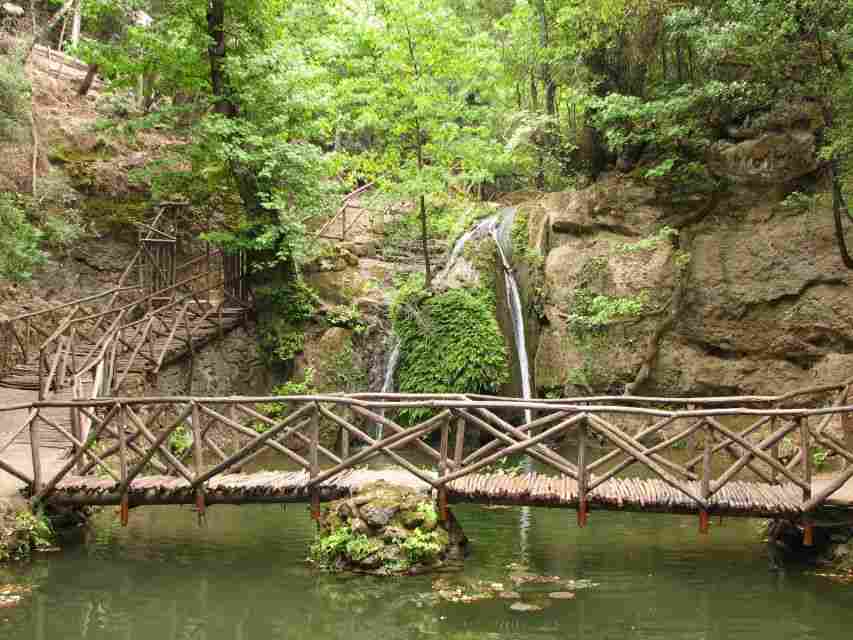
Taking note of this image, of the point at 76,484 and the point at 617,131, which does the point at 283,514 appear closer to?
the point at 76,484

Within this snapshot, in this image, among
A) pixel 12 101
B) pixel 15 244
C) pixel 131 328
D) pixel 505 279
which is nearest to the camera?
pixel 15 244

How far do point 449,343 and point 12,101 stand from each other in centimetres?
995

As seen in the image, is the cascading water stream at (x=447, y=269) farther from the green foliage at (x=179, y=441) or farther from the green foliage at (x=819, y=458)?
the green foliage at (x=819, y=458)

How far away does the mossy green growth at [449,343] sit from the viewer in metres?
15.4

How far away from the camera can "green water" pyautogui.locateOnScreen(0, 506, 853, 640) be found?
249 inches

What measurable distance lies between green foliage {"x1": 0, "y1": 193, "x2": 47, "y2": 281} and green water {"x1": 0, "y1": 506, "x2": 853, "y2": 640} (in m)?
6.16

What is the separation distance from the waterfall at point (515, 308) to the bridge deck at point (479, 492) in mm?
7069

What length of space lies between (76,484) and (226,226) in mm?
13075

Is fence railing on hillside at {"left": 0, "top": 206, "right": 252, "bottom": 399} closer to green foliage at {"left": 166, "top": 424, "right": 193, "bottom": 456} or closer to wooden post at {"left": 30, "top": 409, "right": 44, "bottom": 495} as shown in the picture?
green foliage at {"left": 166, "top": 424, "right": 193, "bottom": 456}

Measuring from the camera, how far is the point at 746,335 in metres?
14.6

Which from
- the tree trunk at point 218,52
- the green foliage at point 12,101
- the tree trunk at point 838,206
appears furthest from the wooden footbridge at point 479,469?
the tree trunk at point 218,52

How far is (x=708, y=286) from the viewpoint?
15.0 meters

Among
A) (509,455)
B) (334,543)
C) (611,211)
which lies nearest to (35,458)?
(334,543)

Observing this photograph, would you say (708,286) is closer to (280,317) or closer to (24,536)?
(280,317)
